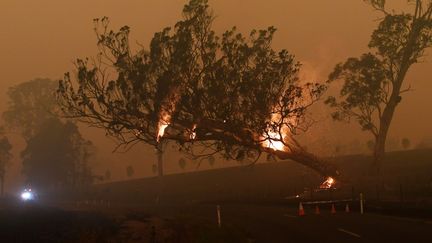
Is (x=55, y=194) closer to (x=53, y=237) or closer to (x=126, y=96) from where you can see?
(x=126, y=96)

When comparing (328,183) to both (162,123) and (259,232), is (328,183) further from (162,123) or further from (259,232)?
(259,232)

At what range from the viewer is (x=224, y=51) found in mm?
46656

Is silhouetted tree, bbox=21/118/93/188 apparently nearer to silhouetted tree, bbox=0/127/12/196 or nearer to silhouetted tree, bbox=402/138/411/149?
silhouetted tree, bbox=0/127/12/196

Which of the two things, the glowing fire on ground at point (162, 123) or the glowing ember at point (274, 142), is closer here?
the glowing fire on ground at point (162, 123)

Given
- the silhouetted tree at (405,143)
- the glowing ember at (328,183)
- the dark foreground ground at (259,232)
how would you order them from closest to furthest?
the dark foreground ground at (259,232)
the glowing ember at (328,183)
the silhouetted tree at (405,143)

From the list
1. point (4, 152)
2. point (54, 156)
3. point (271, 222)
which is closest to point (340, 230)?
point (271, 222)

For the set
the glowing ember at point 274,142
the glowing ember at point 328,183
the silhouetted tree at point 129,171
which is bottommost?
the glowing ember at point 328,183

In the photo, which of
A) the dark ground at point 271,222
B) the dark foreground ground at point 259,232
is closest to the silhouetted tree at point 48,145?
the dark ground at point 271,222

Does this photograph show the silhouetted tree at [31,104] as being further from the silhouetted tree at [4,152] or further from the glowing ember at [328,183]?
the glowing ember at [328,183]

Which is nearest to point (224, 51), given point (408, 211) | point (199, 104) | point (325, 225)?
point (199, 104)

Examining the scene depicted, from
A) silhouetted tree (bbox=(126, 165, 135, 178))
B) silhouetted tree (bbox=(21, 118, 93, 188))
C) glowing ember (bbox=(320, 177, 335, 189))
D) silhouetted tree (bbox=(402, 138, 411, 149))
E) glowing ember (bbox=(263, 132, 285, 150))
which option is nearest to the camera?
glowing ember (bbox=(263, 132, 285, 150))

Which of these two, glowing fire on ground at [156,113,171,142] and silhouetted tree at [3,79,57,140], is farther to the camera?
silhouetted tree at [3,79,57,140]

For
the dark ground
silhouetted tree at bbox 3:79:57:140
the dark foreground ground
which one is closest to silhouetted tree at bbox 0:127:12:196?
silhouetted tree at bbox 3:79:57:140

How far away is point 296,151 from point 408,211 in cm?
1993
